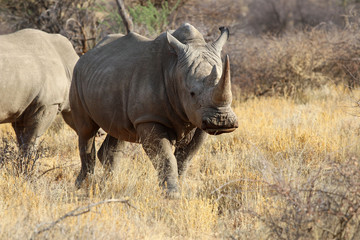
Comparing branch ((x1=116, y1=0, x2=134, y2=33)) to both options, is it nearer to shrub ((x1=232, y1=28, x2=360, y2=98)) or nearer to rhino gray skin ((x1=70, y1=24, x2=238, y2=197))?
shrub ((x1=232, y1=28, x2=360, y2=98))

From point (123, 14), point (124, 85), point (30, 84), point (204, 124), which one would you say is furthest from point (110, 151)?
point (123, 14)

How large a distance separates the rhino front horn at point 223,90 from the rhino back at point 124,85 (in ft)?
2.34

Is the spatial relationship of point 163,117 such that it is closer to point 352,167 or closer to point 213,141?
point 352,167

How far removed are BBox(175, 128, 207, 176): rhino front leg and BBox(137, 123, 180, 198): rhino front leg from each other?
1.10 feet

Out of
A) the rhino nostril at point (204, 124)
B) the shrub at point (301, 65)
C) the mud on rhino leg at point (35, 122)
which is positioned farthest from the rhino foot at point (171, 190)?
the shrub at point (301, 65)

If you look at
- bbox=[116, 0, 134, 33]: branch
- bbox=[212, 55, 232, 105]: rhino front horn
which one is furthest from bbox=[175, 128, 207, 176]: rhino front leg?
bbox=[116, 0, 134, 33]: branch

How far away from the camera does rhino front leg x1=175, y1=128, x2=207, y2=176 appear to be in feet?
17.6

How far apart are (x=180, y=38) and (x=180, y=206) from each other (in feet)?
5.31

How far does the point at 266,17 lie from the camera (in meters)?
29.7

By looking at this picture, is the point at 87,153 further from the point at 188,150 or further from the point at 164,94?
the point at 164,94

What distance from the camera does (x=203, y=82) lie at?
4.78 metres

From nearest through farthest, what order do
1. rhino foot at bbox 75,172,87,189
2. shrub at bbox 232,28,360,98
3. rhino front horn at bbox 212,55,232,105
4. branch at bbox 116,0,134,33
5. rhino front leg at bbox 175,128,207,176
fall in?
rhino front horn at bbox 212,55,232,105 → rhino front leg at bbox 175,128,207,176 → rhino foot at bbox 75,172,87,189 → branch at bbox 116,0,134,33 → shrub at bbox 232,28,360,98

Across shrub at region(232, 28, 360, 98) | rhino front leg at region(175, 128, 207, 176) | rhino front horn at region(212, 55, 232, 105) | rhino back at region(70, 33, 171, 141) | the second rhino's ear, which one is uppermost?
the second rhino's ear

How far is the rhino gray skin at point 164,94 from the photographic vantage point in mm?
4684
